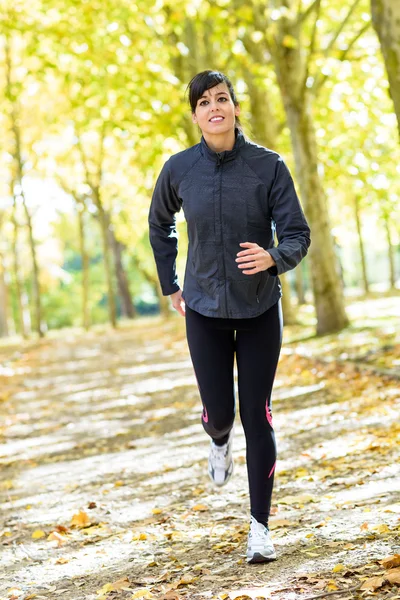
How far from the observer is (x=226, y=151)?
423cm

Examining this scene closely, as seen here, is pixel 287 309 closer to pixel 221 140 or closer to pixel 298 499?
pixel 298 499

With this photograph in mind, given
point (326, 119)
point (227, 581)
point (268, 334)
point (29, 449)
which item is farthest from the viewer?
point (326, 119)

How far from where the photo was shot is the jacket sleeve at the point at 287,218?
13.2 feet

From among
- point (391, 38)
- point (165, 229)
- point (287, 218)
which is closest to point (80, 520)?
point (165, 229)

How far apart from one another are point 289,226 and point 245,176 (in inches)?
13.5

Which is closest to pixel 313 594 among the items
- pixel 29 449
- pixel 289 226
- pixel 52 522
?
pixel 289 226

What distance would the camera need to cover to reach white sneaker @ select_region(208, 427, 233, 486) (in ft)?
16.2

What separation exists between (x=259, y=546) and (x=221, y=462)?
0.87 meters

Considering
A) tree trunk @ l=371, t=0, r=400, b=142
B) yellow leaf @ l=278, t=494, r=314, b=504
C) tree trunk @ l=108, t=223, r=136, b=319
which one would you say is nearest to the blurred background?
tree trunk @ l=371, t=0, r=400, b=142

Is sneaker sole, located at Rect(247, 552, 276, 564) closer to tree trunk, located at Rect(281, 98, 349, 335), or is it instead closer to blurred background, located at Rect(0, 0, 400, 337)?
blurred background, located at Rect(0, 0, 400, 337)

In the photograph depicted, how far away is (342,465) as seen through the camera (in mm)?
6133

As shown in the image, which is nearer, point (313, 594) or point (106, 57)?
point (313, 594)

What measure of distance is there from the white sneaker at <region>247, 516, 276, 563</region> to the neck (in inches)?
75.4

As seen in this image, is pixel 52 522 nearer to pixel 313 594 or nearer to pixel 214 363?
pixel 214 363
